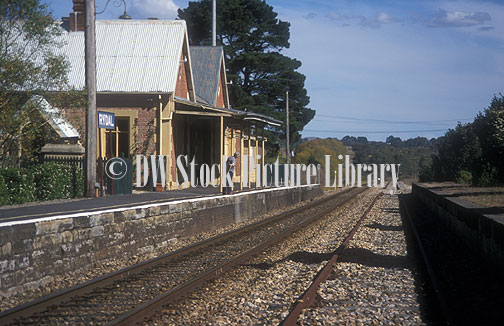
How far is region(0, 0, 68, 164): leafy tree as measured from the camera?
52.3ft

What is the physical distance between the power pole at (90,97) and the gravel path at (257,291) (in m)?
6.68

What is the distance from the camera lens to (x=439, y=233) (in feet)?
52.7

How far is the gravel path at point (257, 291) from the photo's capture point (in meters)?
6.50

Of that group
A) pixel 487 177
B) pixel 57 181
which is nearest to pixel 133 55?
pixel 57 181

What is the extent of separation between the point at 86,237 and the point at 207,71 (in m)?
25.8

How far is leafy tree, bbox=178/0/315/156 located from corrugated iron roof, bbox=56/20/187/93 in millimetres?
19705

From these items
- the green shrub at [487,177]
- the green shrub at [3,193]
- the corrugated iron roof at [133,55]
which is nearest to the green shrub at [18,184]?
the green shrub at [3,193]

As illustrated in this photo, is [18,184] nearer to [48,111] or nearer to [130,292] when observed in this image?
[48,111]

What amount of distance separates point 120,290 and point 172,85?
16.7 metres

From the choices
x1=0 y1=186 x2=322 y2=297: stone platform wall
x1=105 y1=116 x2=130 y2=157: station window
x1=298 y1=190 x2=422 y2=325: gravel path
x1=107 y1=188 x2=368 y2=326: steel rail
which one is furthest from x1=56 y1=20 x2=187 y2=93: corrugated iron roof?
x1=107 y1=188 x2=368 y2=326: steel rail

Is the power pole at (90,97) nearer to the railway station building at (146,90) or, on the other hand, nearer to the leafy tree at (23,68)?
the leafy tree at (23,68)

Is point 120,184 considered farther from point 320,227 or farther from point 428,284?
point 428,284

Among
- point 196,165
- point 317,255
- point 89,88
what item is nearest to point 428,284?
point 317,255

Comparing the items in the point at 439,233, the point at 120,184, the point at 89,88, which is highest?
the point at 89,88
